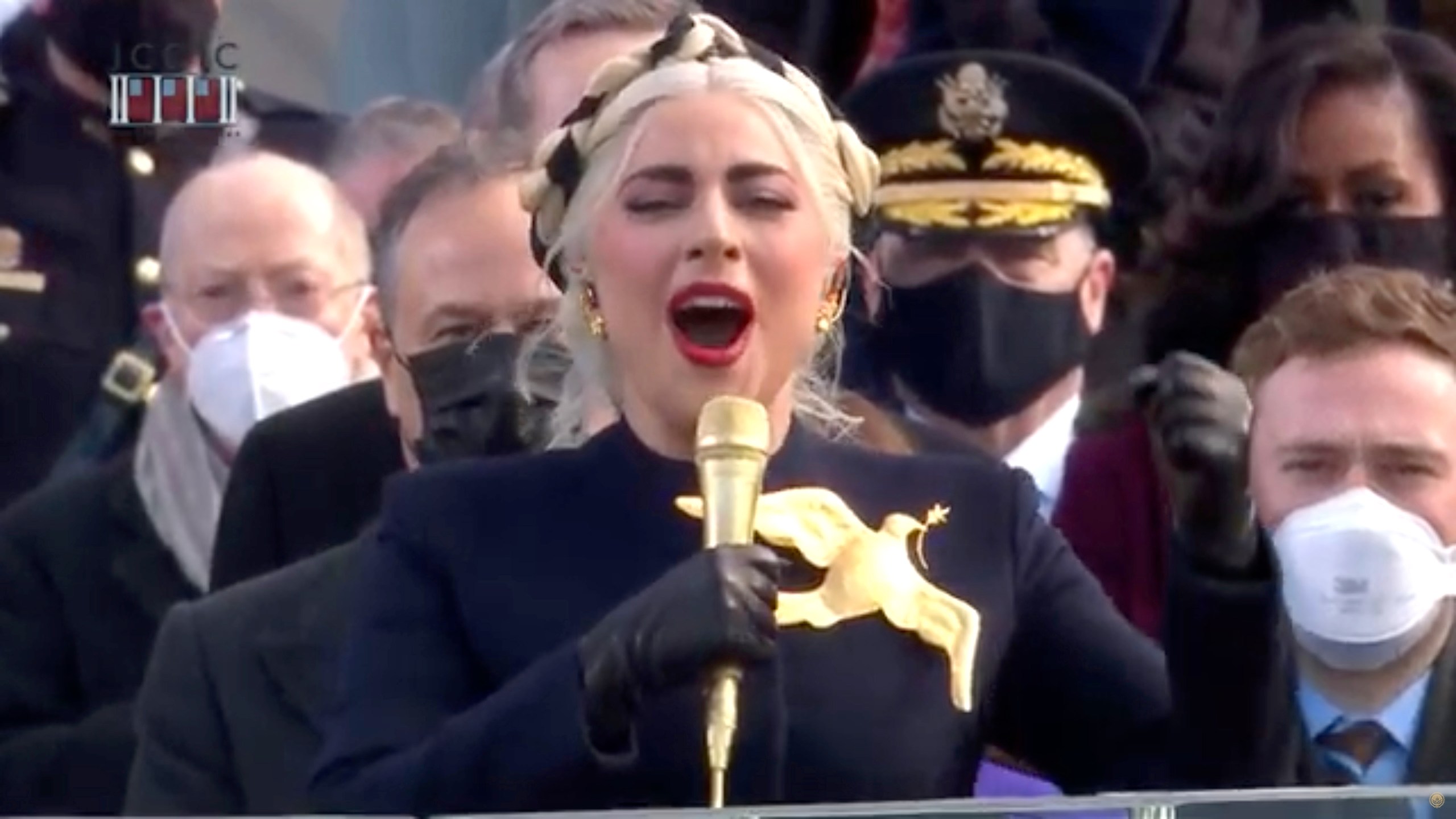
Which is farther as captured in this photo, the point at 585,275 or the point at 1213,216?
the point at 1213,216

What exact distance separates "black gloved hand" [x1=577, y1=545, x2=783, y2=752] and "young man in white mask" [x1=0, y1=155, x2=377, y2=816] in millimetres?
1442

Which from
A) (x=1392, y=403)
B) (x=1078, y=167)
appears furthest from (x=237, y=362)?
(x=1392, y=403)

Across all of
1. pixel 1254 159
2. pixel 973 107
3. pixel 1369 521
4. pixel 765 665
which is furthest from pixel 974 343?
pixel 765 665

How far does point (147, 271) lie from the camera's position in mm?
4754

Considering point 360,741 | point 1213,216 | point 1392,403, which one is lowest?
point 360,741

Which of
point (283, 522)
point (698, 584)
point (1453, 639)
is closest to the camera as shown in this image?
point (698, 584)

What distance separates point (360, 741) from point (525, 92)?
4.54 ft

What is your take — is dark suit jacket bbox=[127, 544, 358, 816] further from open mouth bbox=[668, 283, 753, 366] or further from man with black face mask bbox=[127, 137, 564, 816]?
open mouth bbox=[668, 283, 753, 366]

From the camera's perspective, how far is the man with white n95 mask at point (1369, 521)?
4.21 meters

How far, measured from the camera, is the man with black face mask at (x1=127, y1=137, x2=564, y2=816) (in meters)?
4.18

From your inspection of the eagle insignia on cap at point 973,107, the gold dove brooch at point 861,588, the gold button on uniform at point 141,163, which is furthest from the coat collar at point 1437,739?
the gold button on uniform at point 141,163

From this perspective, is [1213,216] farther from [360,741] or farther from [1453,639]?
[360,741]

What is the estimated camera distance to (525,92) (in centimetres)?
465

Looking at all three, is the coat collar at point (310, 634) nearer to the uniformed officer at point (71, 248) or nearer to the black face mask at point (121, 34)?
the uniformed officer at point (71, 248)
